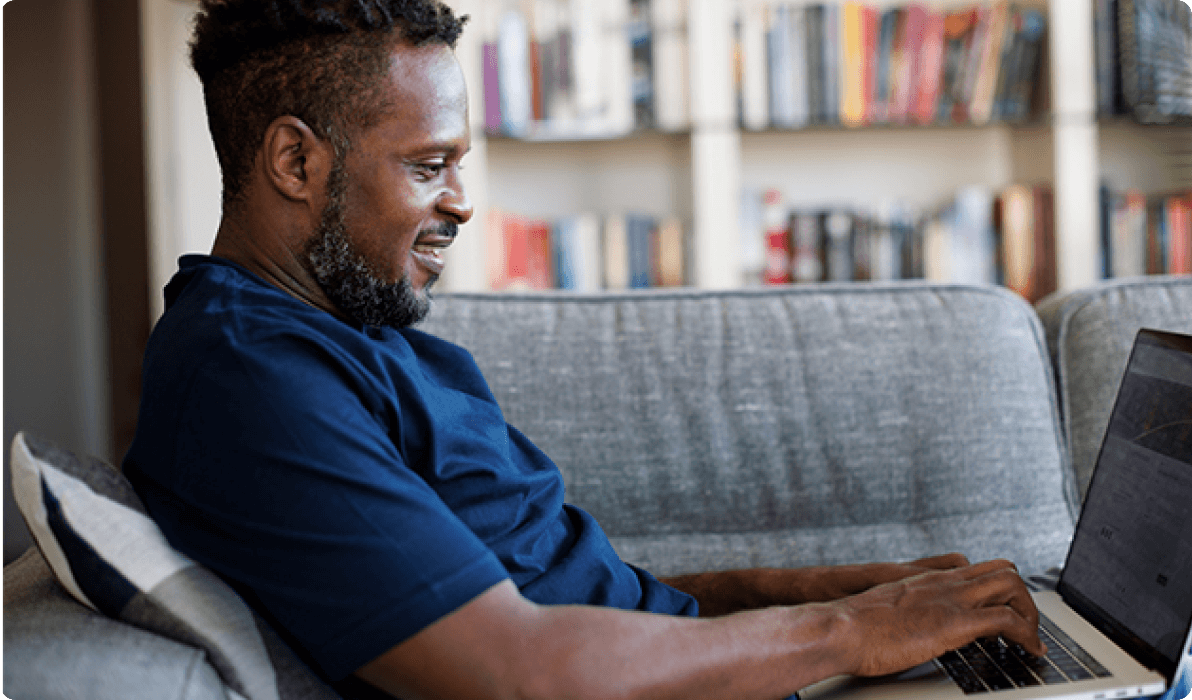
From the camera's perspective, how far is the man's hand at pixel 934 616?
2.56 ft

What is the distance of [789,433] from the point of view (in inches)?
51.2

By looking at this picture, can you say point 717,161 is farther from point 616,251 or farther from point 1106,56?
point 1106,56

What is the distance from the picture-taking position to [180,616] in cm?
67

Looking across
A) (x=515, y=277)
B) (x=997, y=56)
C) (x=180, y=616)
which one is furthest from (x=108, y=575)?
(x=997, y=56)

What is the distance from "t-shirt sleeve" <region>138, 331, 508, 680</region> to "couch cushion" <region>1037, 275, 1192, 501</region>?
1064 mm

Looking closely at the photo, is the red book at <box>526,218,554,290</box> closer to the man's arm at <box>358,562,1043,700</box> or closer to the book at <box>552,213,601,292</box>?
the book at <box>552,213,601,292</box>

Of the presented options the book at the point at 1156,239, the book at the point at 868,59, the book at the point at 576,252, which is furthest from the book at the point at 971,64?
the book at the point at 576,252

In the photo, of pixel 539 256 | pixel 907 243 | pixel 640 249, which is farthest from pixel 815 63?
pixel 539 256

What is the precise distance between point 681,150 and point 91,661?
6.90ft

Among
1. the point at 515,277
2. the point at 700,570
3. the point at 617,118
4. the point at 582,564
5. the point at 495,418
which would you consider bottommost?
the point at 700,570

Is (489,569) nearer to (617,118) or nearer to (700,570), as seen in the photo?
(700,570)

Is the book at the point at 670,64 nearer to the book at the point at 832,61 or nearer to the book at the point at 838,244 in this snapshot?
the book at the point at 832,61

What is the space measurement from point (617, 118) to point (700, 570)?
140 centimetres


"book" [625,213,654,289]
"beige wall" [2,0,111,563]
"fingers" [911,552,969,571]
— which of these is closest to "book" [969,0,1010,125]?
"book" [625,213,654,289]
